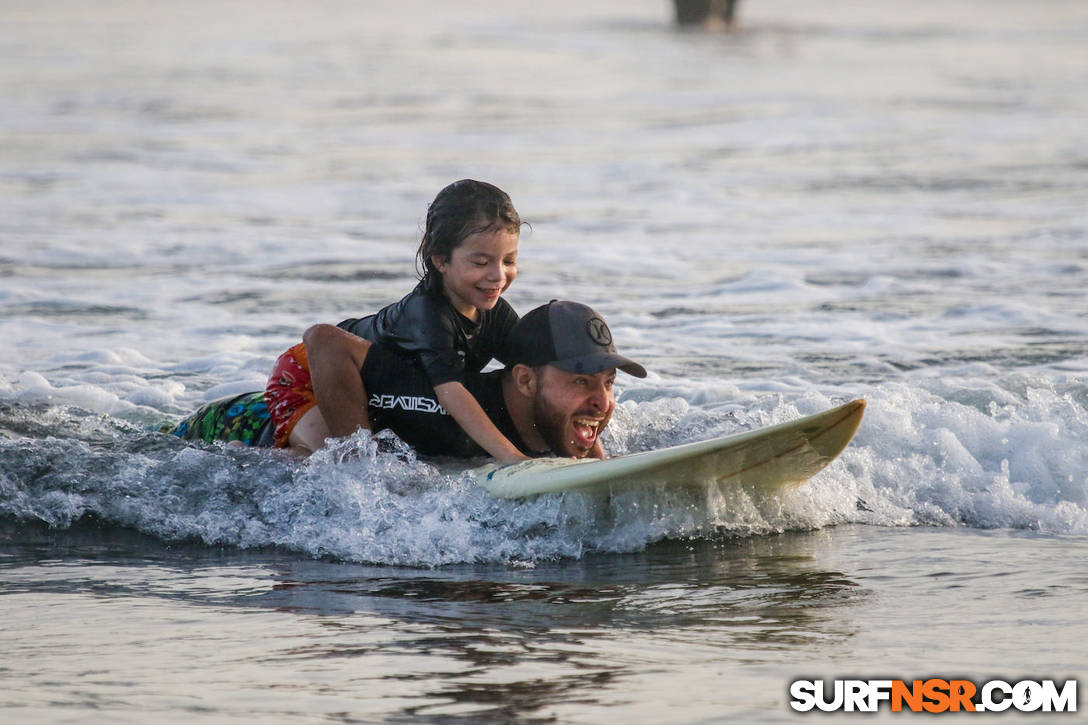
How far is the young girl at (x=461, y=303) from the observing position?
17.2 ft

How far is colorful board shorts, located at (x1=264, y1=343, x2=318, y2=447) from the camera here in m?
5.79

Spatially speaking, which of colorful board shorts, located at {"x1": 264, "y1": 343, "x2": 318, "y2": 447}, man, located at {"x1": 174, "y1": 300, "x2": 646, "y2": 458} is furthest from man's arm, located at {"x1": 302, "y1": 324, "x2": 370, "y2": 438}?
colorful board shorts, located at {"x1": 264, "y1": 343, "x2": 318, "y2": 447}

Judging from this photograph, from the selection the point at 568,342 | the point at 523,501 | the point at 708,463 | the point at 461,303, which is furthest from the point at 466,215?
the point at 708,463

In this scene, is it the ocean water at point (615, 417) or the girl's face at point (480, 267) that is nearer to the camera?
the ocean water at point (615, 417)

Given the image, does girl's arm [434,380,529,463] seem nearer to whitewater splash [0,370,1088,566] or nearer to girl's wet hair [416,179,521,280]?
whitewater splash [0,370,1088,566]

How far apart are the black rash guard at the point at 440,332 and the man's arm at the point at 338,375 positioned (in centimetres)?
13

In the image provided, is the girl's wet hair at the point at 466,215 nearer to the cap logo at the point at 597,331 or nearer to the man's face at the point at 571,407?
the cap logo at the point at 597,331

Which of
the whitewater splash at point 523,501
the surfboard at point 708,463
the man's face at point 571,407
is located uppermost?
the man's face at point 571,407

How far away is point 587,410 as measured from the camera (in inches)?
210

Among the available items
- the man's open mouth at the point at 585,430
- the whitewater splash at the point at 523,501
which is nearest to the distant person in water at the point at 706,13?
the whitewater splash at the point at 523,501

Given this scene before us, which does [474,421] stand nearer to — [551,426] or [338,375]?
[551,426]

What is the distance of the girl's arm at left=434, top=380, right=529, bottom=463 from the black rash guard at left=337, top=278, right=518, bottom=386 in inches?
1.7

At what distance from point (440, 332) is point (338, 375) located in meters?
0.41

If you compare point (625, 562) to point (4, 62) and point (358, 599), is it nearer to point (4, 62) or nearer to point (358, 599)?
point (358, 599)
